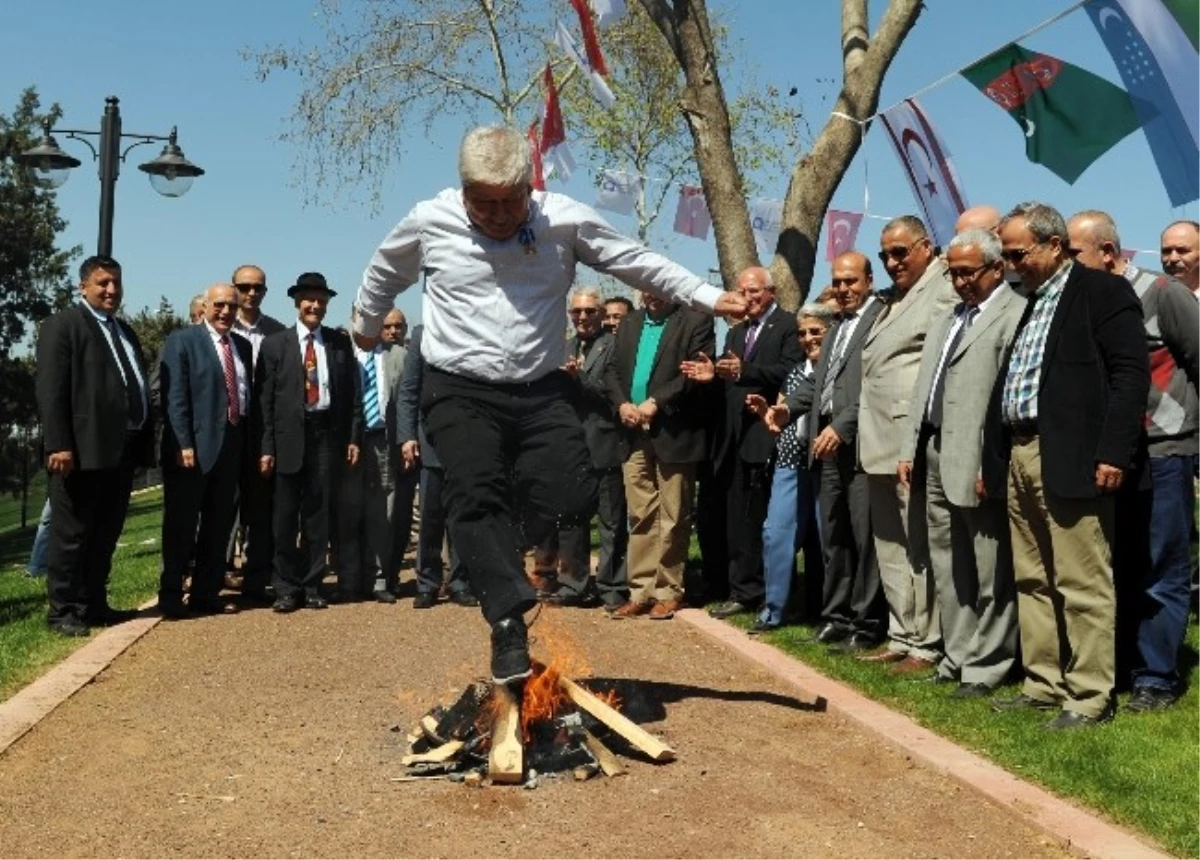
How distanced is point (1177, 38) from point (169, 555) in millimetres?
7308

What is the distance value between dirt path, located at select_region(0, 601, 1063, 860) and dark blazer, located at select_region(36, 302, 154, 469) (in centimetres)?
186

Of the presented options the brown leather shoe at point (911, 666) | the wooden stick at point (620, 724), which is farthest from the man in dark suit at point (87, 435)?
the brown leather shoe at point (911, 666)

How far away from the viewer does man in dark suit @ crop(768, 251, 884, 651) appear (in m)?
7.75

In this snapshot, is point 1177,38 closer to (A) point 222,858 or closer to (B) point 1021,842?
(B) point 1021,842

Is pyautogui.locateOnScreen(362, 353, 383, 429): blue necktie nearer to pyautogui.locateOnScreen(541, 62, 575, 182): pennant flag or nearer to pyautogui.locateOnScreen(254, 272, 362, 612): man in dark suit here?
pyautogui.locateOnScreen(254, 272, 362, 612): man in dark suit

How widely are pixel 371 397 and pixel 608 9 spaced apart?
444 cm

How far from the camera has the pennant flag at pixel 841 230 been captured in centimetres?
1455

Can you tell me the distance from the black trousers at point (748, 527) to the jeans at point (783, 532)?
0.50 metres

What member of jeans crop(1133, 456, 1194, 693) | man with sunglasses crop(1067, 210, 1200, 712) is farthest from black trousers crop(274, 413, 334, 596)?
jeans crop(1133, 456, 1194, 693)

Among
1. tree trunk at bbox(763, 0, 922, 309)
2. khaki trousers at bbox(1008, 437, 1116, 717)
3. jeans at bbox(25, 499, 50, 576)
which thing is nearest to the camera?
khaki trousers at bbox(1008, 437, 1116, 717)

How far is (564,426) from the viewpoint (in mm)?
5723

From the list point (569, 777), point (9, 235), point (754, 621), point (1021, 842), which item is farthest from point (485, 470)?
point (9, 235)

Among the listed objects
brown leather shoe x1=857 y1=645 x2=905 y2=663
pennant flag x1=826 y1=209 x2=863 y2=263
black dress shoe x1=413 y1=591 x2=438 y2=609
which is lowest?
black dress shoe x1=413 y1=591 x2=438 y2=609

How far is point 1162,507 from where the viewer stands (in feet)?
20.2
